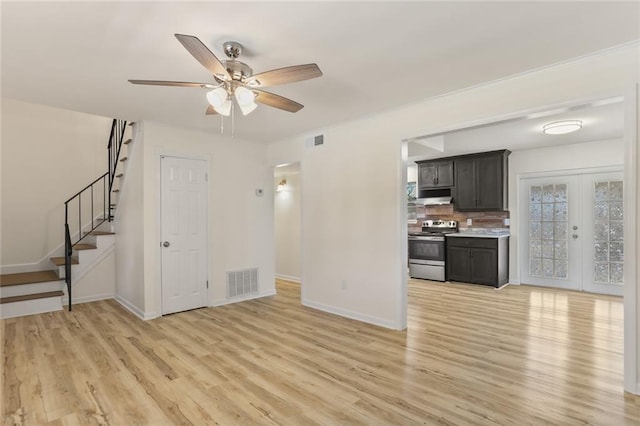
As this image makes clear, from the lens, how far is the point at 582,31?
7.34 feet

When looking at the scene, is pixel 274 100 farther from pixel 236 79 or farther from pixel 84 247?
→ pixel 84 247

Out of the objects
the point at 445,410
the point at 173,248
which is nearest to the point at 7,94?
the point at 173,248

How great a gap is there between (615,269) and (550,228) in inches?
43.8

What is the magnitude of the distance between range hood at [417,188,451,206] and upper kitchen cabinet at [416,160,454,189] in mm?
101

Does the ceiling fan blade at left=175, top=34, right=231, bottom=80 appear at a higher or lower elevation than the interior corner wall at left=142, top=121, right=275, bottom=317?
higher

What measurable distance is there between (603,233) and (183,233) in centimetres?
680

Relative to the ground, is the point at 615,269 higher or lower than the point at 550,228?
lower

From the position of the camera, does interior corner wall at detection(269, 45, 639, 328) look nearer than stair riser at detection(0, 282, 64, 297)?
Yes

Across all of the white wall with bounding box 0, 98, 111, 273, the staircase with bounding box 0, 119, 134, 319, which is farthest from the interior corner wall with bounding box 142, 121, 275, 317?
the white wall with bounding box 0, 98, 111, 273

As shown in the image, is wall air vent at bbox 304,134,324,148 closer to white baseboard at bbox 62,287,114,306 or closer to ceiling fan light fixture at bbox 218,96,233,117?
ceiling fan light fixture at bbox 218,96,233,117

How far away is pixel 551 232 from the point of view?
614 cm

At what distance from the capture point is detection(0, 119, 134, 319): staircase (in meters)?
4.43

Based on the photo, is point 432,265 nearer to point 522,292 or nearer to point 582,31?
point 522,292

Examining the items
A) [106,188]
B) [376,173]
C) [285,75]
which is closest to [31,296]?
[106,188]
